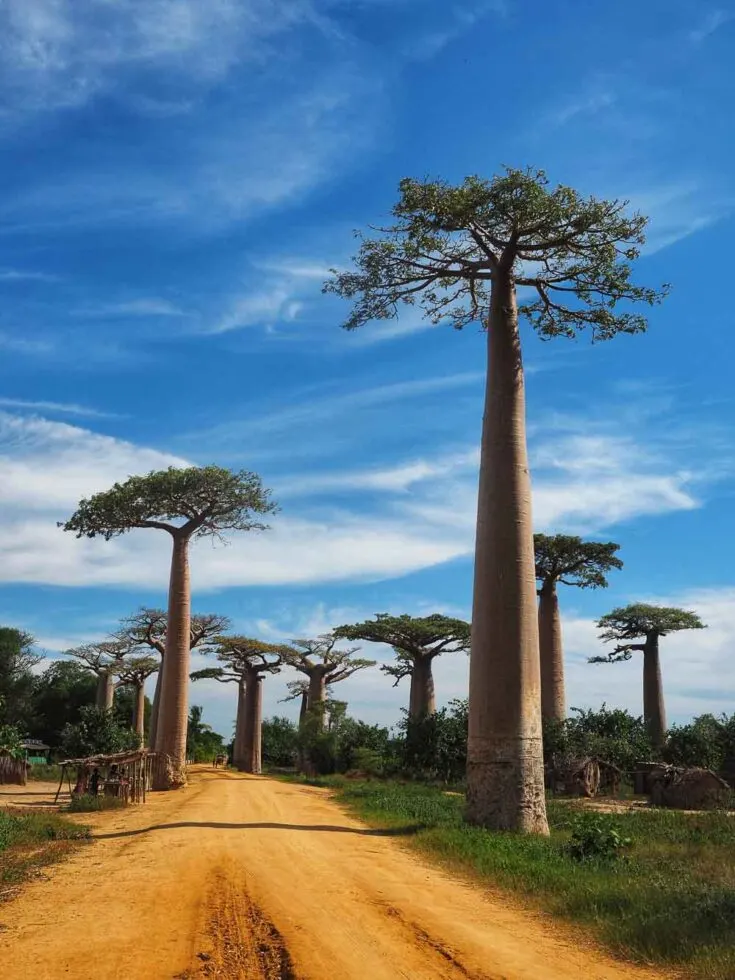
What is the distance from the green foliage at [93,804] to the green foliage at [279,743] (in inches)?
1109

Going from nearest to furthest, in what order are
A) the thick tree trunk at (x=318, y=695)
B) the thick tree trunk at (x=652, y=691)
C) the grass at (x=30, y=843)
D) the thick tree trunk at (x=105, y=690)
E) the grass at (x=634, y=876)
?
the grass at (x=634, y=876), the grass at (x=30, y=843), the thick tree trunk at (x=652, y=691), the thick tree trunk at (x=318, y=695), the thick tree trunk at (x=105, y=690)

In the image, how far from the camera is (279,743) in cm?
4856

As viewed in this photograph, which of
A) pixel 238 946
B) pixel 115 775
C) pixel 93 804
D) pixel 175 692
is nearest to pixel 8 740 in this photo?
pixel 93 804

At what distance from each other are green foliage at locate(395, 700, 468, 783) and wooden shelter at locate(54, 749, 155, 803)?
10.1 m

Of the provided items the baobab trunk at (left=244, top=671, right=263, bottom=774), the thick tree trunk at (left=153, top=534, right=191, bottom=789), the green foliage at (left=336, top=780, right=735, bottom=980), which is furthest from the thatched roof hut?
the baobab trunk at (left=244, top=671, right=263, bottom=774)

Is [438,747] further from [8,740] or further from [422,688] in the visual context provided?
[8,740]

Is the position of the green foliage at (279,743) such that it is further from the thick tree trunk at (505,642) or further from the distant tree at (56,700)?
the thick tree trunk at (505,642)

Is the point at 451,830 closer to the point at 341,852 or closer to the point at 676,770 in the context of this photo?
the point at 341,852

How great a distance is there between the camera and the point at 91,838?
10539 mm

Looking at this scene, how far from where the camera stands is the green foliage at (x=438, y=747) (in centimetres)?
2464

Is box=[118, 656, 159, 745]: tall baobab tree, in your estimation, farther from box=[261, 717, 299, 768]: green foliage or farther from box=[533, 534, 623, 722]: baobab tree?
box=[533, 534, 623, 722]: baobab tree

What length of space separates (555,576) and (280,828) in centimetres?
1586

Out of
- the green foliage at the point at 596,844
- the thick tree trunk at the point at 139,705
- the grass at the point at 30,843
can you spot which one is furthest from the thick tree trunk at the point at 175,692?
the thick tree trunk at the point at 139,705

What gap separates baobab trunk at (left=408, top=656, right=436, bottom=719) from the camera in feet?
95.1
